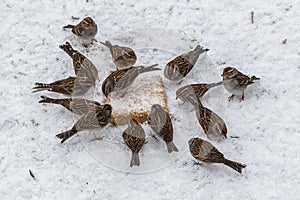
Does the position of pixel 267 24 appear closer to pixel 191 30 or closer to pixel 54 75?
pixel 191 30

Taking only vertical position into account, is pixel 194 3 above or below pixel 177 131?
above

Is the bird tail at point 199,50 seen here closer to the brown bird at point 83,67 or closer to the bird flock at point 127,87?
the bird flock at point 127,87

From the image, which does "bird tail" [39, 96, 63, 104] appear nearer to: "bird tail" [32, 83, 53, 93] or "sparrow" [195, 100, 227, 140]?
"bird tail" [32, 83, 53, 93]

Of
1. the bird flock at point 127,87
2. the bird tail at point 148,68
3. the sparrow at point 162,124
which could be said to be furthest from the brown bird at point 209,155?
the bird tail at point 148,68

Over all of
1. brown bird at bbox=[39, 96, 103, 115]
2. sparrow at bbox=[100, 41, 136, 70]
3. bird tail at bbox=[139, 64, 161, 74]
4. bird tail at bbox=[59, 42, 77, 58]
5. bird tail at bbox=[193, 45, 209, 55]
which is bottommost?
brown bird at bbox=[39, 96, 103, 115]

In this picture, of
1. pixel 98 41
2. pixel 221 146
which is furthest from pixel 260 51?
pixel 98 41

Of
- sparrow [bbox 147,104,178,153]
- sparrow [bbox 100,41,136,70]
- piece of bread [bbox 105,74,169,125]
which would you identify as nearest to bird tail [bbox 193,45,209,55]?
piece of bread [bbox 105,74,169,125]
